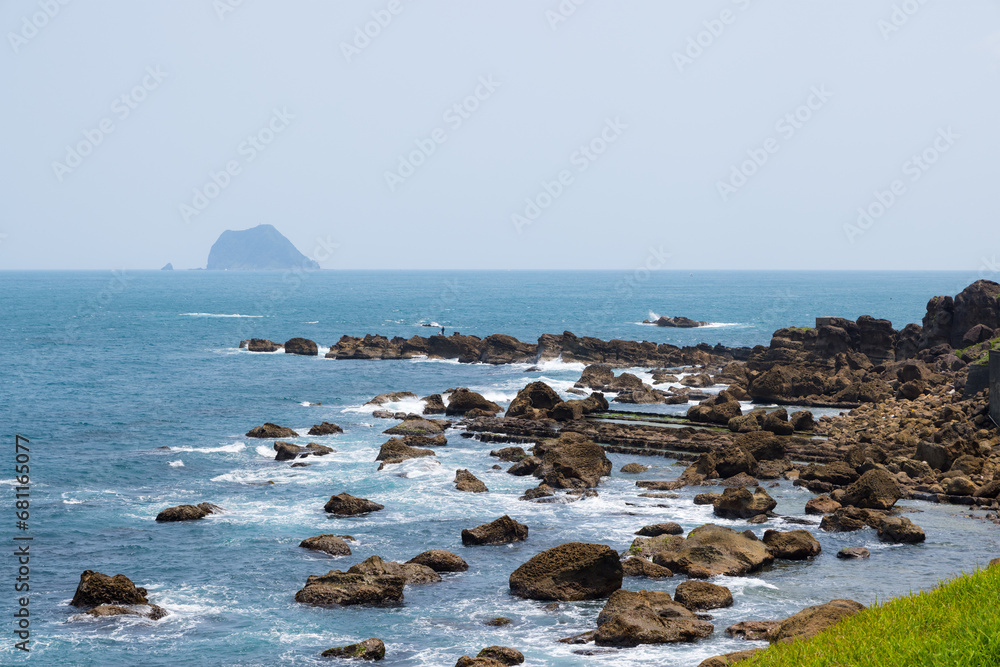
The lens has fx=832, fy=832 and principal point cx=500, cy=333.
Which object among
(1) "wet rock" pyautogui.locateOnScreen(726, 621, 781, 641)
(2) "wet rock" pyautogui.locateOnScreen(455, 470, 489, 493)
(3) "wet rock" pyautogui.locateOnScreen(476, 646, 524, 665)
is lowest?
(2) "wet rock" pyautogui.locateOnScreen(455, 470, 489, 493)

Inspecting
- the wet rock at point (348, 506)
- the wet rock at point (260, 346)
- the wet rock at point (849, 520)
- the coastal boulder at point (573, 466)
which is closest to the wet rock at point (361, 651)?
the wet rock at point (348, 506)

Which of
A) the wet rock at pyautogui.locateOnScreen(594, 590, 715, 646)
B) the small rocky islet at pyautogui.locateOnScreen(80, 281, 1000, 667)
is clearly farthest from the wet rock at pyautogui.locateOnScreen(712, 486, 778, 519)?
the wet rock at pyautogui.locateOnScreen(594, 590, 715, 646)

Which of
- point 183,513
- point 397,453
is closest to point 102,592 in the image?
point 183,513

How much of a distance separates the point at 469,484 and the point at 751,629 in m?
20.4

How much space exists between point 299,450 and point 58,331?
103 metres

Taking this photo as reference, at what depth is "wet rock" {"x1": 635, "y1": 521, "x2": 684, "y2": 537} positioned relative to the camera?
32.2 m

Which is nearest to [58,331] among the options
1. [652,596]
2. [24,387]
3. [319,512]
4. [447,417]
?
[24,387]

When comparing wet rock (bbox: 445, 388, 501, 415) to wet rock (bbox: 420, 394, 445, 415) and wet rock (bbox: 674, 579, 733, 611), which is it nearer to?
wet rock (bbox: 420, 394, 445, 415)

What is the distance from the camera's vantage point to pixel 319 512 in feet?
120

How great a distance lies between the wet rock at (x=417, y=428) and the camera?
54.5 metres

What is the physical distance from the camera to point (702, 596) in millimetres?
25094

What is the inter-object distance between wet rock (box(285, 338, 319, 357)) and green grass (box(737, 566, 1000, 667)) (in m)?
98.1

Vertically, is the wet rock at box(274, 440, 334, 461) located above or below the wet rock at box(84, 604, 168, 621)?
below

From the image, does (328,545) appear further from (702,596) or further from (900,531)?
(900,531)
